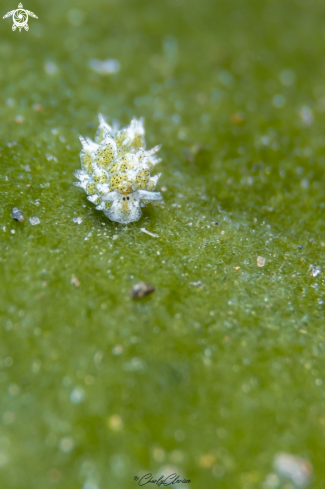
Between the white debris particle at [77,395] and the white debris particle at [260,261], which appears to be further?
the white debris particle at [260,261]

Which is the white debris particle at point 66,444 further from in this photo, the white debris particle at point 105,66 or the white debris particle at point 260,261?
the white debris particle at point 105,66

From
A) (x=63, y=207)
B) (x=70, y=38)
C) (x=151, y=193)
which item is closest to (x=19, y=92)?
(x=70, y=38)

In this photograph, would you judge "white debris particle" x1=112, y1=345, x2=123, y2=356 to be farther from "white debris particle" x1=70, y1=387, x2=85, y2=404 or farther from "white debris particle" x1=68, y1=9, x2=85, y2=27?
"white debris particle" x1=68, y1=9, x2=85, y2=27
